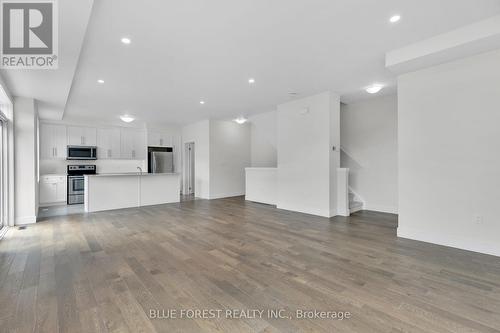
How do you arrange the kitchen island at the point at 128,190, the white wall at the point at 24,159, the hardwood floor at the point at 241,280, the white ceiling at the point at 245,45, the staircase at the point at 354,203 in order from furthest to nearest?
the kitchen island at the point at 128,190
the staircase at the point at 354,203
the white wall at the point at 24,159
the white ceiling at the point at 245,45
the hardwood floor at the point at 241,280

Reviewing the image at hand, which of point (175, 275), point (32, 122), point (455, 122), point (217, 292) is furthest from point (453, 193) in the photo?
point (32, 122)

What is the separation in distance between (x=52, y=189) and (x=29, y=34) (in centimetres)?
616

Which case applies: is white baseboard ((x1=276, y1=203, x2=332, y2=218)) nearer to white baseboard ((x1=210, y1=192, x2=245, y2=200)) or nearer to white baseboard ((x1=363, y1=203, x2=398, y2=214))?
white baseboard ((x1=363, y1=203, x2=398, y2=214))

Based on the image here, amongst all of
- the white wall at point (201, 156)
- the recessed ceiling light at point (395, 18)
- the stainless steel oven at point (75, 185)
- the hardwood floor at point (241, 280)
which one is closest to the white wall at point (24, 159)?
the hardwood floor at point (241, 280)

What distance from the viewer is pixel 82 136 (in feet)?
25.3

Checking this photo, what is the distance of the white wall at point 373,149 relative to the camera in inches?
218

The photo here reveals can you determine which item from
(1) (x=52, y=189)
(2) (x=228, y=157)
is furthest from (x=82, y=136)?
(2) (x=228, y=157)

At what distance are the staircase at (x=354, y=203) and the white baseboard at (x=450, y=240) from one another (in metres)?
1.87

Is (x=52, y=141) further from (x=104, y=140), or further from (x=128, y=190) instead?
(x=128, y=190)

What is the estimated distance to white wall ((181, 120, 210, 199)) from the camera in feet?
25.8

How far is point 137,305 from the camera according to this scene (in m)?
1.92

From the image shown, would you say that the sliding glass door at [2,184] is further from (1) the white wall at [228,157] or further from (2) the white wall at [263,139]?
(2) the white wall at [263,139]

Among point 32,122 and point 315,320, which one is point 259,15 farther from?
point 32,122

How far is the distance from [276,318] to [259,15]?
2882mm
